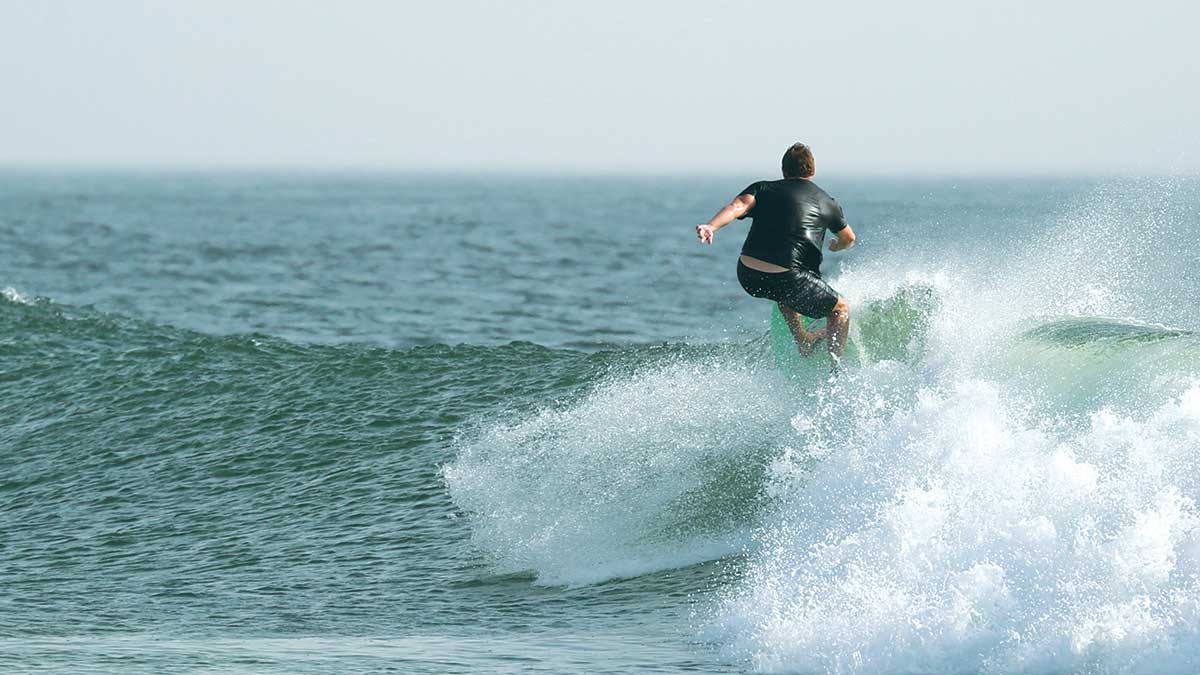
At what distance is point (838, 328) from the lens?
10.6 m

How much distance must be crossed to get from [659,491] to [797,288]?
5.71 feet

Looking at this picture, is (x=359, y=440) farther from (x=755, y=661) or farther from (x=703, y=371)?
(x=755, y=661)

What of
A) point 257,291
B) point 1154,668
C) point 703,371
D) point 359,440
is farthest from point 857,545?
point 257,291

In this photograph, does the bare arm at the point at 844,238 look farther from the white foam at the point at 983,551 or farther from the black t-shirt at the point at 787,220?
the white foam at the point at 983,551

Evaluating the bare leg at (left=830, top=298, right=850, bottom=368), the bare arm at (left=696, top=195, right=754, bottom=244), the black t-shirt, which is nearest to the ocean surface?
the bare leg at (left=830, top=298, right=850, bottom=368)

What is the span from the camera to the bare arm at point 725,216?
9586mm

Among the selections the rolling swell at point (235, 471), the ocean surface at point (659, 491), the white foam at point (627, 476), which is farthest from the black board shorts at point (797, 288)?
the rolling swell at point (235, 471)

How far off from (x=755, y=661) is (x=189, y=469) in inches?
298

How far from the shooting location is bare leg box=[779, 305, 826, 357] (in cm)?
1075

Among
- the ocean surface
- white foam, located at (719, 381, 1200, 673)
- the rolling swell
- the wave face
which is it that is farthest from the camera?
the rolling swell

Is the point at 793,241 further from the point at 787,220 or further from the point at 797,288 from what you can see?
the point at 797,288

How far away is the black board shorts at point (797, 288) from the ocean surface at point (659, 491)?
0.55 meters

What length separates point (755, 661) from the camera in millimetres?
7512

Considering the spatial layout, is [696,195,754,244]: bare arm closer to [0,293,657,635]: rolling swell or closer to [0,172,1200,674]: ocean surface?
[0,172,1200,674]: ocean surface
